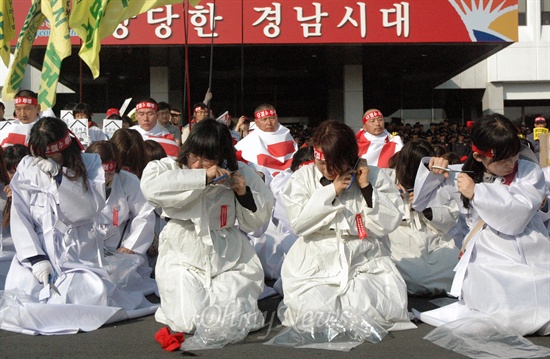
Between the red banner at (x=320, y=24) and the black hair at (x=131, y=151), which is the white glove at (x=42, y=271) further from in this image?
the red banner at (x=320, y=24)

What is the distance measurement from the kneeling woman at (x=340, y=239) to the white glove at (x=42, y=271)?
5.64ft

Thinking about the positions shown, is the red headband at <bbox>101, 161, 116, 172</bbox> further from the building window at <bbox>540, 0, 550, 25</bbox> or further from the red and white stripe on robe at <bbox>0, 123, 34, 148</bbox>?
the building window at <bbox>540, 0, 550, 25</bbox>

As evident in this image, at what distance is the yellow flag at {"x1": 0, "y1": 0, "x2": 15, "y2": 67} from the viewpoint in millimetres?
7769

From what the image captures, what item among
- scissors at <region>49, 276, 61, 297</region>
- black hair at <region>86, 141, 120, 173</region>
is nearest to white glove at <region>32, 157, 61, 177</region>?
scissors at <region>49, 276, 61, 297</region>

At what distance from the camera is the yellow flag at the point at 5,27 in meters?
7.77

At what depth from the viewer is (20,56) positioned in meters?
7.53

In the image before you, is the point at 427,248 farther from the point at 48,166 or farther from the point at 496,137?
the point at 48,166

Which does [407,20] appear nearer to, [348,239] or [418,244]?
[418,244]

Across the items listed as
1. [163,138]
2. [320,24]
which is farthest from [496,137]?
[320,24]

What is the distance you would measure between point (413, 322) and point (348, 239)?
2.47ft

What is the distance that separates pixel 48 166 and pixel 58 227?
1.56ft

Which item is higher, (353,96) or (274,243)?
(353,96)

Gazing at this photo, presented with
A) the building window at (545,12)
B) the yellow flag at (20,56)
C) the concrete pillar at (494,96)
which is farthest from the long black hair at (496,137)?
the building window at (545,12)

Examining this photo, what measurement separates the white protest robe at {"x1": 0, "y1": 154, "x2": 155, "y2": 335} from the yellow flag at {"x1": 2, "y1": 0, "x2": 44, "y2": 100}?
2.10m
